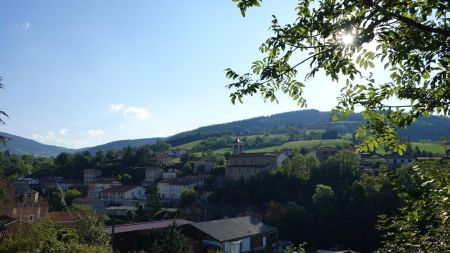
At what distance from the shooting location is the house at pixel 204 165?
92250 millimetres

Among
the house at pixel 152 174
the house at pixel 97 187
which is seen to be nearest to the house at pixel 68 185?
the house at pixel 97 187

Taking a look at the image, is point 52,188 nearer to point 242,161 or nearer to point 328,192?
point 242,161

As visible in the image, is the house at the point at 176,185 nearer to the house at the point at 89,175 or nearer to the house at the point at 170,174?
the house at the point at 170,174

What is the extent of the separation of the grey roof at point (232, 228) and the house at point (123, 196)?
36988 mm

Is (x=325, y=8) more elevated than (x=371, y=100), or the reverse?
(x=325, y=8)

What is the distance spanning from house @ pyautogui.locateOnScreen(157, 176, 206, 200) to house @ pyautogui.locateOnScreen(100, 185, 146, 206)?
4.05m

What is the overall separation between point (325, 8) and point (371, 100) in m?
1.20

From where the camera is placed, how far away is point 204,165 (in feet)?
309

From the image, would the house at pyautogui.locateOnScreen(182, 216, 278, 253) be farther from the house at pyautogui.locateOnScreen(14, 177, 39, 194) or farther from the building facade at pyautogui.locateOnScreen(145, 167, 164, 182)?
the building facade at pyautogui.locateOnScreen(145, 167, 164, 182)

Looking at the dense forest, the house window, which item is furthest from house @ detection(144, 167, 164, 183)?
the house window

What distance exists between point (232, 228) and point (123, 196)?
41754 mm

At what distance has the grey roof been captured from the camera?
124ft

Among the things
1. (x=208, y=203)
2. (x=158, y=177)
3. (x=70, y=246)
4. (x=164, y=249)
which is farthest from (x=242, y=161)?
Result: (x=70, y=246)

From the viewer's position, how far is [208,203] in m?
68.8
